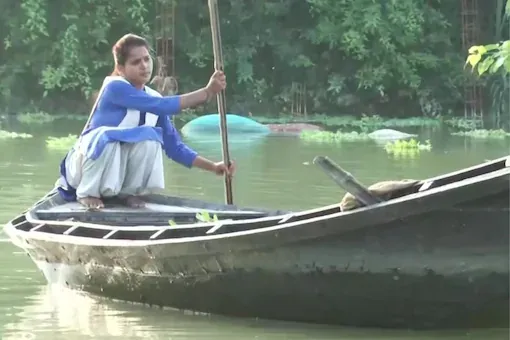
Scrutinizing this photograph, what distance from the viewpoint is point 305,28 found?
23.7m

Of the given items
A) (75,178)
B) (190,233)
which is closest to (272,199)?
(75,178)

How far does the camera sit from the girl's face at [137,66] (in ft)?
16.3

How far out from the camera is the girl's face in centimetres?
497

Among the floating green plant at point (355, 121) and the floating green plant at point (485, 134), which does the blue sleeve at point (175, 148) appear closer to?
the floating green plant at point (485, 134)

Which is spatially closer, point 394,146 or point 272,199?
point 272,199

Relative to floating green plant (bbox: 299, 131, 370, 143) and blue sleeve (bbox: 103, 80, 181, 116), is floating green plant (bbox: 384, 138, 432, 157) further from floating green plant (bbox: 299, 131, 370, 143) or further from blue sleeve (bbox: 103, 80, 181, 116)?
blue sleeve (bbox: 103, 80, 181, 116)

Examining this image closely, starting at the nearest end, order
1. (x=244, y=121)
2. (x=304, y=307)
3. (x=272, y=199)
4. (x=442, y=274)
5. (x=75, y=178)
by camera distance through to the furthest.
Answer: (x=442, y=274)
(x=304, y=307)
(x=75, y=178)
(x=272, y=199)
(x=244, y=121)

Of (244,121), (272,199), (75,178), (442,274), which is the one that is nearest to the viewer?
(442,274)

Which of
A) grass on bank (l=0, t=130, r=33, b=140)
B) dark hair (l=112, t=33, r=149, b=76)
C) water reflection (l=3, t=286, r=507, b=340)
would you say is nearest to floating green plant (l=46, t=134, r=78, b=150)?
grass on bank (l=0, t=130, r=33, b=140)

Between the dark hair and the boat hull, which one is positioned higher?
the dark hair

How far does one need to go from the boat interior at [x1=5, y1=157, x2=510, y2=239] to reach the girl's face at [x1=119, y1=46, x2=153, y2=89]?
63cm

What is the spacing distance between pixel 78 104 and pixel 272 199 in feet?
51.6

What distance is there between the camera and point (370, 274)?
12.0ft

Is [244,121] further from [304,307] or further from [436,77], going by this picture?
[304,307]
